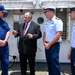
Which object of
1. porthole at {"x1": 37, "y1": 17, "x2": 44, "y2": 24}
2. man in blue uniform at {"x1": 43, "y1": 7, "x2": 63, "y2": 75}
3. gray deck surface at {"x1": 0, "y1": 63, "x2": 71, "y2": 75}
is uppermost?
porthole at {"x1": 37, "y1": 17, "x2": 44, "y2": 24}

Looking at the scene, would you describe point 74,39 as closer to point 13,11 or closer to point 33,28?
point 33,28

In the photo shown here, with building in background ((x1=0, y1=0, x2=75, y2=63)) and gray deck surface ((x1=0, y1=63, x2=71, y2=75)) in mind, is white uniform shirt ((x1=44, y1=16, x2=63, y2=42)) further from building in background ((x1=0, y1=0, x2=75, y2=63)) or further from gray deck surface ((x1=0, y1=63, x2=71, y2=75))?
gray deck surface ((x1=0, y1=63, x2=71, y2=75))

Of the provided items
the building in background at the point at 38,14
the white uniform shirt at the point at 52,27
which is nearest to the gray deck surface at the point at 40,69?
the building in background at the point at 38,14

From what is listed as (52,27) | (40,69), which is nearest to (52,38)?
(52,27)

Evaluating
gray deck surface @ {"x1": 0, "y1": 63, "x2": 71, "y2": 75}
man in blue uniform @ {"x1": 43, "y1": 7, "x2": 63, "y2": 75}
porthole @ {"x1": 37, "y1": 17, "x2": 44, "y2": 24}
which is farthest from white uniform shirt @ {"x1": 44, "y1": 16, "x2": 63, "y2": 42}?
porthole @ {"x1": 37, "y1": 17, "x2": 44, "y2": 24}

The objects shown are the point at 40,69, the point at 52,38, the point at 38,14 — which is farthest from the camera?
the point at 38,14

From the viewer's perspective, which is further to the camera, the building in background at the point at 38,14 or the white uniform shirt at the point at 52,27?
the building in background at the point at 38,14

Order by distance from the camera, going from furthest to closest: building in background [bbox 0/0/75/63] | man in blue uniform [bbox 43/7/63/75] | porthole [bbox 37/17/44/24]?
1. porthole [bbox 37/17/44/24]
2. building in background [bbox 0/0/75/63]
3. man in blue uniform [bbox 43/7/63/75]

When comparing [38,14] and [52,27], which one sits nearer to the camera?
[52,27]

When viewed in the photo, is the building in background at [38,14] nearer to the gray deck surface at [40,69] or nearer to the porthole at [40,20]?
the porthole at [40,20]

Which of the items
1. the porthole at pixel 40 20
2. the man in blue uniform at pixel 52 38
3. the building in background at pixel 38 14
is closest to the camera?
the man in blue uniform at pixel 52 38

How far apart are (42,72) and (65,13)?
1692 mm

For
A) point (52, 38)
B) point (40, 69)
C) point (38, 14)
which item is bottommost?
point (40, 69)

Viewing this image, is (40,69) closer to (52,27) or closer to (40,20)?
(40,20)
